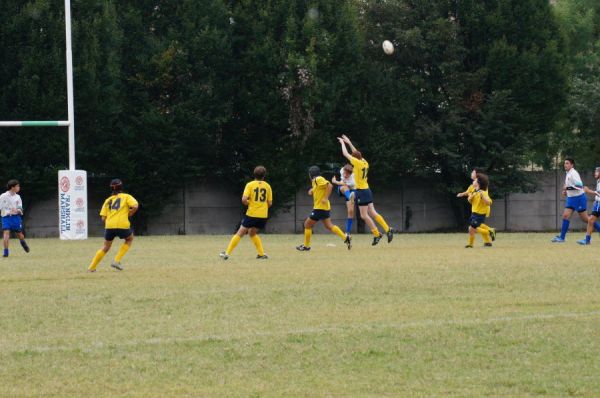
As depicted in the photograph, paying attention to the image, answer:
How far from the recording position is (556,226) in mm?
53406

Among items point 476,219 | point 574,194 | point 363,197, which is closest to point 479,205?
point 476,219

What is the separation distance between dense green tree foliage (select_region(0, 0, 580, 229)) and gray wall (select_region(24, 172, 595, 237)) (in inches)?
40.4

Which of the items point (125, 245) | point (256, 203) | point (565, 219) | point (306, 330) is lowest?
point (306, 330)

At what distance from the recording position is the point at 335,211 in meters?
50.7

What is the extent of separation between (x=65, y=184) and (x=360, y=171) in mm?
11513

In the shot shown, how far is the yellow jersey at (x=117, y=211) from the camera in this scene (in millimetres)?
20406

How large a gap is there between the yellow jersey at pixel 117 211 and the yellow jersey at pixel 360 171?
7.36m

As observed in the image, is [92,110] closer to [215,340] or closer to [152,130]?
[152,130]

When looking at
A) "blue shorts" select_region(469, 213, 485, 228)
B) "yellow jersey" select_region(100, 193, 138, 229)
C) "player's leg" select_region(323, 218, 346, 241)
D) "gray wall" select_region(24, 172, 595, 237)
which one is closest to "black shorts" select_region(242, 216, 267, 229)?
"player's leg" select_region(323, 218, 346, 241)

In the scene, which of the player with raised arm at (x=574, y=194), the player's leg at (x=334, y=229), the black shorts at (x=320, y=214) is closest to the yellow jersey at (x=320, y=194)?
the black shorts at (x=320, y=214)

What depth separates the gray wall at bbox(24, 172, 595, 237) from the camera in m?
47.1

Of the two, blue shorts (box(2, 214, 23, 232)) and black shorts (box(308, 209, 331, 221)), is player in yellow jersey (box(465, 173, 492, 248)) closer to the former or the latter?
black shorts (box(308, 209, 331, 221))

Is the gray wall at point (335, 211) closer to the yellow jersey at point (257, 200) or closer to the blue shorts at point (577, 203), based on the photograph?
the blue shorts at point (577, 203)

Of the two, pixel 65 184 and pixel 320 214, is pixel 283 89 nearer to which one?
pixel 65 184
